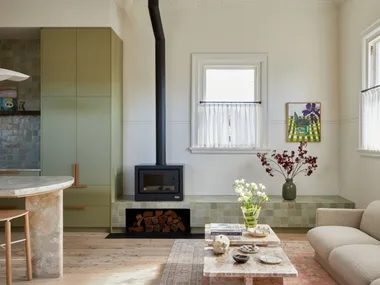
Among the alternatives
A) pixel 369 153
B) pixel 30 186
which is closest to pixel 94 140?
pixel 30 186

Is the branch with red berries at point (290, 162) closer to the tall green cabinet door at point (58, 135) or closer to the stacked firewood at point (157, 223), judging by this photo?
the stacked firewood at point (157, 223)

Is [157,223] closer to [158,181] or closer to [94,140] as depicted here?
[158,181]

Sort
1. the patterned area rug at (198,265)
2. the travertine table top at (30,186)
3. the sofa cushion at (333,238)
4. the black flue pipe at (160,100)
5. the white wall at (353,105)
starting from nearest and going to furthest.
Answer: the travertine table top at (30,186), the sofa cushion at (333,238), the patterned area rug at (198,265), the white wall at (353,105), the black flue pipe at (160,100)

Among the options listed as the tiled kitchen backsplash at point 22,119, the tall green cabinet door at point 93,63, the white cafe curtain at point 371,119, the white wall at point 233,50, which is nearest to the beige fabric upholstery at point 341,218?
the white cafe curtain at point 371,119

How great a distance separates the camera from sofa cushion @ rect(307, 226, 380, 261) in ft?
10.1

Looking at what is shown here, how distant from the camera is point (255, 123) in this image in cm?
527

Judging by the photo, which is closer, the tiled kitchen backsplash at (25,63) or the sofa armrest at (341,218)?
the sofa armrest at (341,218)

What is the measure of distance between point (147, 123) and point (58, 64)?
141 cm

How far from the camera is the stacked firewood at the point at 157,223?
488 centimetres

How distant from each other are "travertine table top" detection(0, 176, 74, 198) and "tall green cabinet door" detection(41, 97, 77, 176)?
4.93 ft

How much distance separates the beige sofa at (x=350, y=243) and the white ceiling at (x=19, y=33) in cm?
422

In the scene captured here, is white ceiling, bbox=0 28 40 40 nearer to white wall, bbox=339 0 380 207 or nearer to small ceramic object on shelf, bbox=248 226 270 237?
small ceramic object on shelf, bbox=248 226 270 237

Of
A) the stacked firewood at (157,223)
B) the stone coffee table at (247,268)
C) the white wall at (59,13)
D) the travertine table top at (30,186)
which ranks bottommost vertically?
the stacked firewood at (157,223)

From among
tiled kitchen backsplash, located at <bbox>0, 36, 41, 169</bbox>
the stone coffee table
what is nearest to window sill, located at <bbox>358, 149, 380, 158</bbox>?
the stone coffee table
